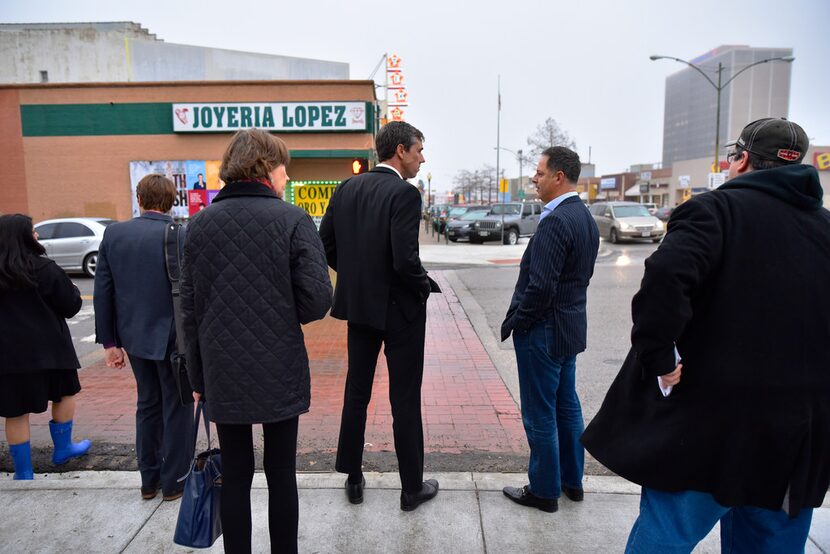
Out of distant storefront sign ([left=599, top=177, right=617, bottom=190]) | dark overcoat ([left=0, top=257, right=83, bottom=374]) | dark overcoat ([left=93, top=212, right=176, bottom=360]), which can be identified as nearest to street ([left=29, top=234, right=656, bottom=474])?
dark overcoat ([left=0, top=257, right=83, bottom=374])

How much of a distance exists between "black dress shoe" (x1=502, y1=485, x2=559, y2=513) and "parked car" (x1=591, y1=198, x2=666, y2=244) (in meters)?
20.5

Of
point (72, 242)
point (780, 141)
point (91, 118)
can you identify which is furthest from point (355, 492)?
point (91, 118)

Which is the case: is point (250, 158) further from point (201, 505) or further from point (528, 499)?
point (528, 499)

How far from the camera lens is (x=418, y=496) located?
326 centimetres

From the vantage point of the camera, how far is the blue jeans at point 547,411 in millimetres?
3053

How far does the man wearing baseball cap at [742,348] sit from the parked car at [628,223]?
2154 centimetres

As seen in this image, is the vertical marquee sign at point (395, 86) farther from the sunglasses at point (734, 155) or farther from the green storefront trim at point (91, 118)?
the sunglasses at point (734, 155)

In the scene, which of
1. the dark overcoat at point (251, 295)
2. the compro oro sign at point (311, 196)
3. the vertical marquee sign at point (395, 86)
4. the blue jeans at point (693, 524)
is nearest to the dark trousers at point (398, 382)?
the dark overcoat at point (251, 295)

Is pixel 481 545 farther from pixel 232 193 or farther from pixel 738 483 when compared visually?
pixel 232 193

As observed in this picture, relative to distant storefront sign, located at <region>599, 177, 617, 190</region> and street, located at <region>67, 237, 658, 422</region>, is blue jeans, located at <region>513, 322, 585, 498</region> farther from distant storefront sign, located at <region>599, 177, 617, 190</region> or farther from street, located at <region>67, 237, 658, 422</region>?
distant storefront sign, located at <region>599, 177, 617, 190</region>

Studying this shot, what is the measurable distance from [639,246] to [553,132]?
27234 millimetres

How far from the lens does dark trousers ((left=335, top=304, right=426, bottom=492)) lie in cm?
314

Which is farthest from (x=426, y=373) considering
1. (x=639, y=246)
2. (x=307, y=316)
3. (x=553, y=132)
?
(x=553, y=132)

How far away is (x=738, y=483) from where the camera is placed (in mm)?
1864
